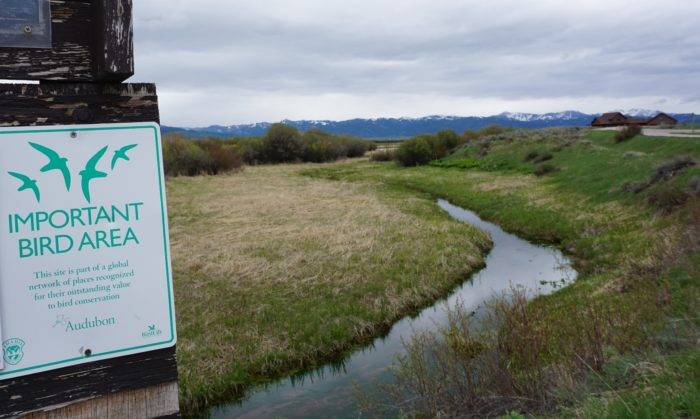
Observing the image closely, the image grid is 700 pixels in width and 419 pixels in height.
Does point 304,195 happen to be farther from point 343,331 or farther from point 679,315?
point 679,315

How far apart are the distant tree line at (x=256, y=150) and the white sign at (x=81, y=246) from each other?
168 ft

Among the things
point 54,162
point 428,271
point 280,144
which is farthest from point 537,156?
point 54,162

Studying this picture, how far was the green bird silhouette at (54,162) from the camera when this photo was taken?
2.42 meters

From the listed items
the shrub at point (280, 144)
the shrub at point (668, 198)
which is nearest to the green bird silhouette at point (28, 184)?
the shrub at point (668, 198)

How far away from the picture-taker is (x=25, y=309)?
2414 millimetres

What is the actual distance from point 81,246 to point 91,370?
2.03 feet

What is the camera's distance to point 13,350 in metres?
2.40

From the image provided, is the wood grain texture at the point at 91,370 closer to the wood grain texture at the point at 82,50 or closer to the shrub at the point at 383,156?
the wood grain texture at the point at 82,50

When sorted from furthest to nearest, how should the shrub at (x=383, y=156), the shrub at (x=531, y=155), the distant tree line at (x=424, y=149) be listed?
the shrub at (x=383, y=156), the distant tree line at (x=424, y=149), the shrub at (x=531, y=155)

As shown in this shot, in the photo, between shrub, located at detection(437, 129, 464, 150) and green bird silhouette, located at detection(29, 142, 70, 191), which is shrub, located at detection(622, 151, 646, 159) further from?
shrub, located at detection(437, 129, 464, 150)

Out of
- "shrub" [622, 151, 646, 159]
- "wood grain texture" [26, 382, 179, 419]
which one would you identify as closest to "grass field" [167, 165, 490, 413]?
"wood grain texture" [26, 382, 179, 419]

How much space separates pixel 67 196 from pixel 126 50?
0.74m

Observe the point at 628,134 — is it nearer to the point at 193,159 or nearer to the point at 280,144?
the point at 193,159

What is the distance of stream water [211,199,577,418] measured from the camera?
9508 millimetres
